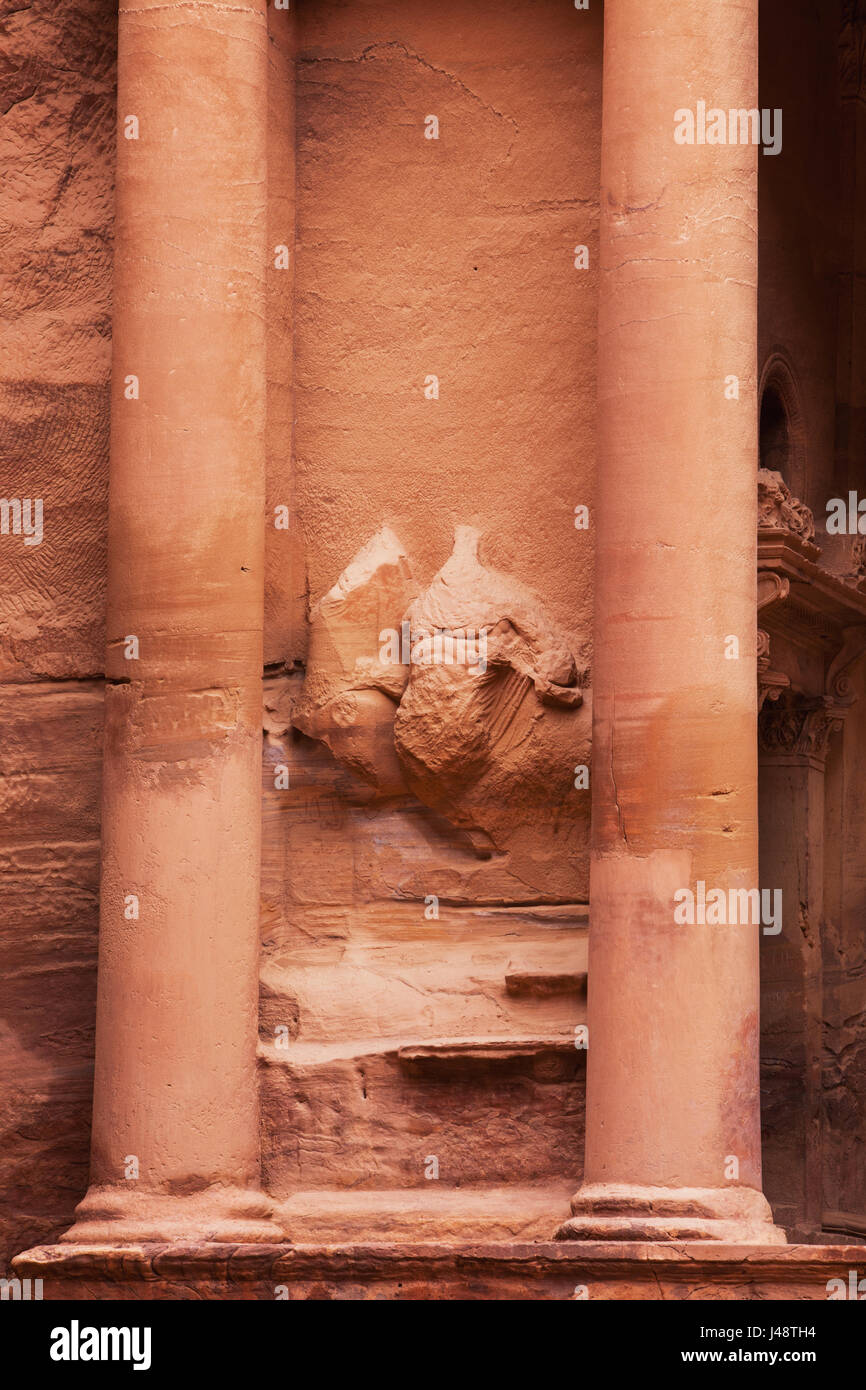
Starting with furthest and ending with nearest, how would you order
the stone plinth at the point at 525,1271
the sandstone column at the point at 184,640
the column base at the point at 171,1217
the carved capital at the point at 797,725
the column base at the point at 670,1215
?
1. the carved capital at the point at 797,725
2. the sandstone column at the point at 184,640
3. the column base at the point at 171,1217
4. the column base at the point at 670,1215
5. the stone plinth at the point at 525,1271

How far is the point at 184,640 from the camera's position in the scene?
12.8 metres

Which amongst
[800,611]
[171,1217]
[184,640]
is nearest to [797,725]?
[800,611]

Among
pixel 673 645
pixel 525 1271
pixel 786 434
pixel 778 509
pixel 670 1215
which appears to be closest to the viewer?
pixel 525 1271

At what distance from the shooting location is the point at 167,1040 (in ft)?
41.0

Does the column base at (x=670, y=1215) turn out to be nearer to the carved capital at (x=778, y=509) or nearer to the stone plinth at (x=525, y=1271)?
the stone plinth at (x=525, y=1271)

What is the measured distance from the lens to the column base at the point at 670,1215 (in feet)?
38.0

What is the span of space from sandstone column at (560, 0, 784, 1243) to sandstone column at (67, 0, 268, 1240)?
1.88m

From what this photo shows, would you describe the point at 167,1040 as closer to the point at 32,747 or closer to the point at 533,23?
the point at 32,747

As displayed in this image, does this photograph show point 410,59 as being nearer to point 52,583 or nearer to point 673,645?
point 52,583

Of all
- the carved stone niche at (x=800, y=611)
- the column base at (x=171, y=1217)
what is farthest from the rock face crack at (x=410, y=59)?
the column base at (x=171, y=1217)

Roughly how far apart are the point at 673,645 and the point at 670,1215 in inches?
110

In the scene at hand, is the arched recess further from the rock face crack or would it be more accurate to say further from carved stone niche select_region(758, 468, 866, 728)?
the rock face crack

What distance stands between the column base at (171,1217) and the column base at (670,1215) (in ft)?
5.18
